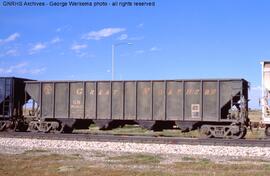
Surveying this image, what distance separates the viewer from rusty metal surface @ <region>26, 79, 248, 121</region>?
2184 centimetres

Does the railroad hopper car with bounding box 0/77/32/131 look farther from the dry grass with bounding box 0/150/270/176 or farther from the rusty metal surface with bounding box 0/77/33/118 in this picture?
the dry grass with bounding box 0/150/270/176

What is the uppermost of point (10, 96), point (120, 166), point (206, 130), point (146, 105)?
point (10, 96)

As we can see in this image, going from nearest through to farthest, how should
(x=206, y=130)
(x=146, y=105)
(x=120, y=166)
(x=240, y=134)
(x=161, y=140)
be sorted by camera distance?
(x=120, y=166) → (x=161, y=140) → (x=240, y=134) → (x=206, y=130) → (x=146, y=105)

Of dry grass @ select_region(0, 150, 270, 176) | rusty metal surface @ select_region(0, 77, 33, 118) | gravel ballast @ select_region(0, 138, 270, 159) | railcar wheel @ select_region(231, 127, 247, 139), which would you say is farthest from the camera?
rusty metal surface @ select_region(0, 77, 33, 118)

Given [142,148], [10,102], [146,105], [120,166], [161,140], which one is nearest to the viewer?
[120,166]

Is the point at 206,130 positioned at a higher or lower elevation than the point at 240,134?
higher

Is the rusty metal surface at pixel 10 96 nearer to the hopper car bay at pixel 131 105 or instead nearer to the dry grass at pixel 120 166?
the hopper car bay at pixel 131 105

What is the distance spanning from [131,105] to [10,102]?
26.8ft

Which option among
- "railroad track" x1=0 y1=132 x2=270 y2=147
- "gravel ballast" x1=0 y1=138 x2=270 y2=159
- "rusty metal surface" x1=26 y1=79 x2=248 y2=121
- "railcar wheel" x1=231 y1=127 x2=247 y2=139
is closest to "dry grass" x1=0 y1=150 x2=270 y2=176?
"gravel ballast" x1=0 y1=138 x2=270 y2=159

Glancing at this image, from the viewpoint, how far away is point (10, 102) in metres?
26.5

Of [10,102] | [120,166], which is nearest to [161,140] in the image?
[120,166]

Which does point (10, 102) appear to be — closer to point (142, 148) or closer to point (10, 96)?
point (10, 96)

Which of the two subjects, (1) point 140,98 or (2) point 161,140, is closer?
(2) point 161,140

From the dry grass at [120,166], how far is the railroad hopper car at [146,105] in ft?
26.6
